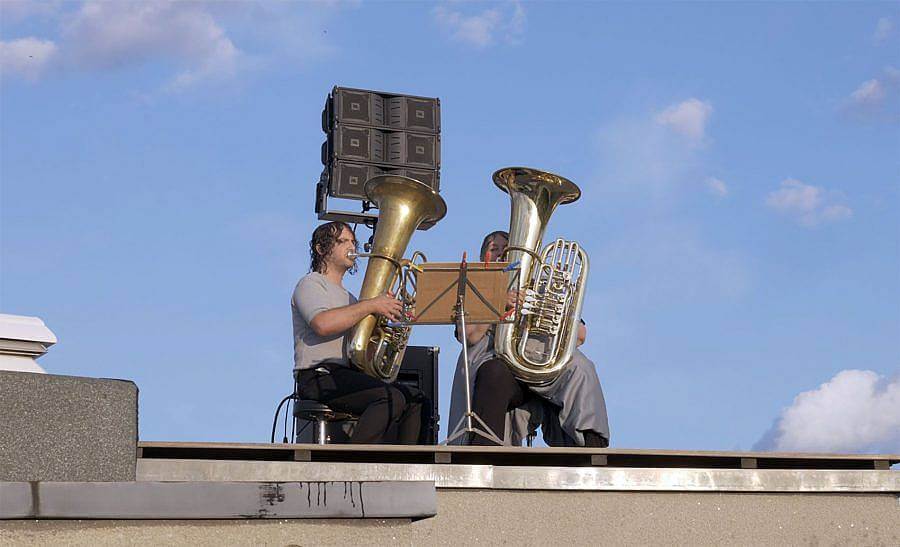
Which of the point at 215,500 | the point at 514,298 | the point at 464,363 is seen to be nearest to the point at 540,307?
the point at 514,298

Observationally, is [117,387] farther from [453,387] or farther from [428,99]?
[428,99]

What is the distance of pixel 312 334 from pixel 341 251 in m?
0.48

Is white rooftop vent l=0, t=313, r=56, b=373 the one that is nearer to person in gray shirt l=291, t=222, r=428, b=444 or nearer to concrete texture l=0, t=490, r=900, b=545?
concrete texture l=0, t=490, r=900, b=545

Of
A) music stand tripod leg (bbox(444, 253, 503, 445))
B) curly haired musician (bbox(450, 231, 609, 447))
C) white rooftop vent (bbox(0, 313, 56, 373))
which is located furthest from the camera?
curly haired musician (bbox(450, 231, 609, 447))

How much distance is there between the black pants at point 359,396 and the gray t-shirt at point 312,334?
48mm

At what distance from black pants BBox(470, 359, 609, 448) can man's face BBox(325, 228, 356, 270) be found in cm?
88

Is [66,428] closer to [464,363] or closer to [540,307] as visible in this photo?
[464,363]

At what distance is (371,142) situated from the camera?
9305 mm

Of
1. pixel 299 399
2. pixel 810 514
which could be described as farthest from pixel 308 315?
pixel 810 514

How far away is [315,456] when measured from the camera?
204 inches

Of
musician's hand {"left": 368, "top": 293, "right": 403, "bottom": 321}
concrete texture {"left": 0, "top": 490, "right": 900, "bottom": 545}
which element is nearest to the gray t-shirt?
musician's hand {"left": 368, "top": 293, "right": 403, "bottom": 321}

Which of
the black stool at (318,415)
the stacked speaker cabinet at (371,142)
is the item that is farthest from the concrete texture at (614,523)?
the stacked speaker cabinet at (371,142)

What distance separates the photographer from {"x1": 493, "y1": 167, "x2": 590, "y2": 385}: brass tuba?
21.6ft

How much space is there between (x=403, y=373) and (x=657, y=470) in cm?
290
